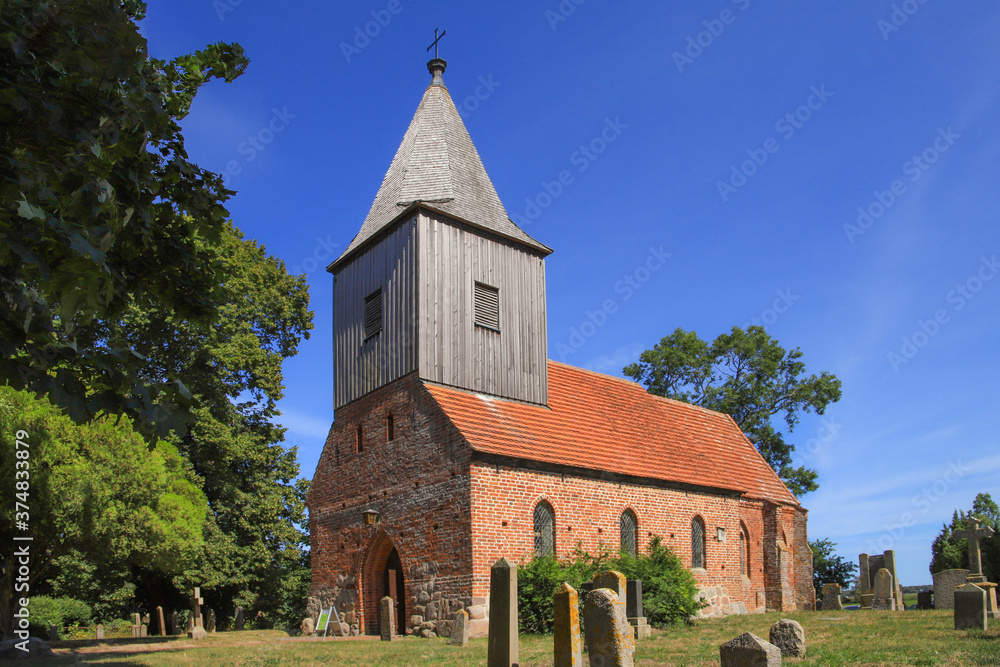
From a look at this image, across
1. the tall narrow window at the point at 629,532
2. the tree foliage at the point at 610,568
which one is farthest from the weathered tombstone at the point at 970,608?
the tall narrow window at the point at 629,532

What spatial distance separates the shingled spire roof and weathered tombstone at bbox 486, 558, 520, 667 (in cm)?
1198

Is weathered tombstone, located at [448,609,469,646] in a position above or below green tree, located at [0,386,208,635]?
below

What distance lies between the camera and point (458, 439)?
56.1ft

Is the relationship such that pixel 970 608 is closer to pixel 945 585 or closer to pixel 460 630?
pixel 945 585

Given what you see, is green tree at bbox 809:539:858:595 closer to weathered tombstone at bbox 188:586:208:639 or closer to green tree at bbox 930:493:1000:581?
green tree at bbox 930:493:1000:581

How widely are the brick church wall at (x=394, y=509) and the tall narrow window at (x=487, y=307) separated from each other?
2774 millimetres

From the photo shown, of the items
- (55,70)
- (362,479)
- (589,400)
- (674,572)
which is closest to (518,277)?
(589,400)

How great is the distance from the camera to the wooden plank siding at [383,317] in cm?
1922

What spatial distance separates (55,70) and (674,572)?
16547 mm

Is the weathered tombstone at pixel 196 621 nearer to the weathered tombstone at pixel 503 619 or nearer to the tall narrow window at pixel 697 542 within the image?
the weathered tombstone at pixel 503 619

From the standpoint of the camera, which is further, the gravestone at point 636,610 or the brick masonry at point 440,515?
the brick masonry at point 440,515

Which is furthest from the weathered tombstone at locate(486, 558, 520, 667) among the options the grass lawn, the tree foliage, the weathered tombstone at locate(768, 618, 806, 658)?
the tree foliage

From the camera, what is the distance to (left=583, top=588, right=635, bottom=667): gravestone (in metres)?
8.21

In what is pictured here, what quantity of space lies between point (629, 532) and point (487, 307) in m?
7.36
